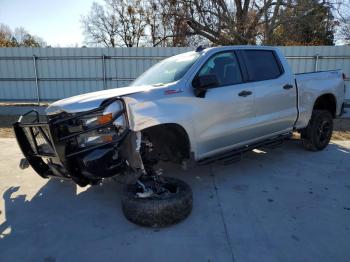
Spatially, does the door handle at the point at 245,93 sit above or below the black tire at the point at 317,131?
above

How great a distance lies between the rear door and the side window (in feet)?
0.75

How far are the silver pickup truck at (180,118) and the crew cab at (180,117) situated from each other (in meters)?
0.01

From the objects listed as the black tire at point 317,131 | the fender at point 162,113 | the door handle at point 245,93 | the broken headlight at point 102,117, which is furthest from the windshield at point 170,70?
the black tire at point 317,131

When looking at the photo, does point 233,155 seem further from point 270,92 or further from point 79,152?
point 79,152

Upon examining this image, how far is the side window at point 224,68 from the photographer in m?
4.47

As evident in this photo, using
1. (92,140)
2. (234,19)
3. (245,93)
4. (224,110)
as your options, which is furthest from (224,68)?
(234,19)

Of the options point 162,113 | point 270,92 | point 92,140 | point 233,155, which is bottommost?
point 233,155

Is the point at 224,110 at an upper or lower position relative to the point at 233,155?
upper

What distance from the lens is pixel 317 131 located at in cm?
614

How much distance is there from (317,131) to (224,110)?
2.69 meters

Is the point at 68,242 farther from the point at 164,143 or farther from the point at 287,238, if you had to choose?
the point at 287,238

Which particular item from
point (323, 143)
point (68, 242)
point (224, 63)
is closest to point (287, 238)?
point (68, 242)

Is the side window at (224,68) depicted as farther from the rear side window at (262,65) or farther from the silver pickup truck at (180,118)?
the rear side window at (262,65)

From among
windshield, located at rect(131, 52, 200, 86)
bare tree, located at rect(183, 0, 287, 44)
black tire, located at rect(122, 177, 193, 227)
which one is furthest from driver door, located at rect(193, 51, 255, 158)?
bare tree, located at rect(183, 0, 287, 44)
